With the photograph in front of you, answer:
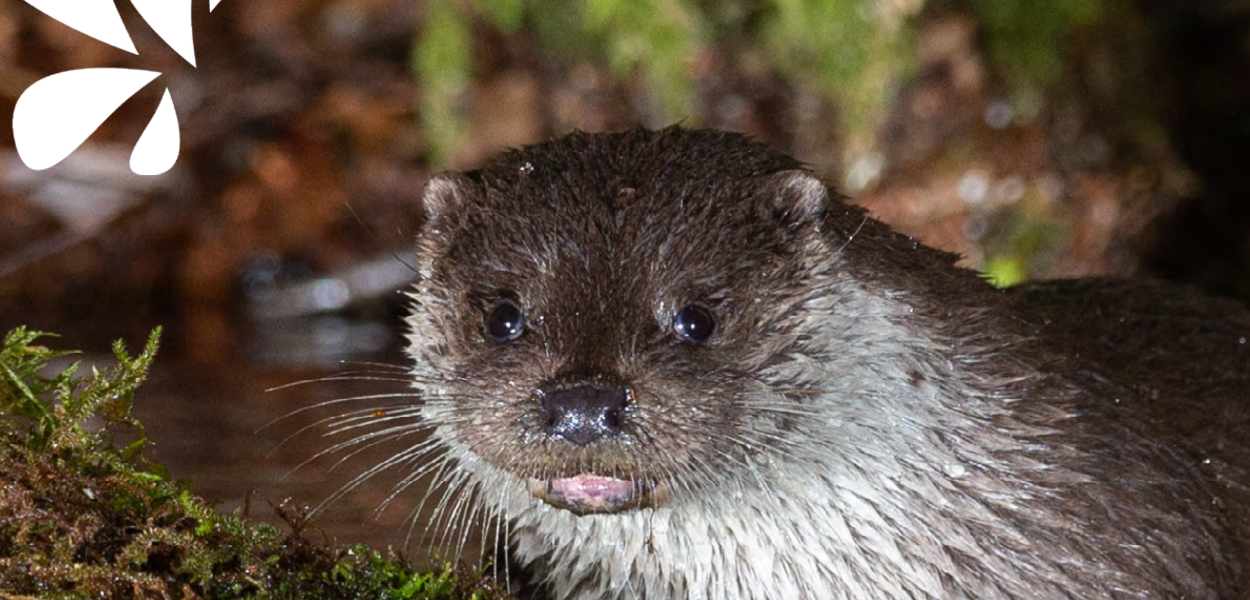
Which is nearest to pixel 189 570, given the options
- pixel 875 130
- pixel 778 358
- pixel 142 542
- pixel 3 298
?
pixel 142 542

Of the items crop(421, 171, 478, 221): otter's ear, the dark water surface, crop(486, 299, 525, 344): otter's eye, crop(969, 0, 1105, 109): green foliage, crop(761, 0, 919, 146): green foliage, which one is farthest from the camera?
crop(969, 0, 1105, 109): green foliage

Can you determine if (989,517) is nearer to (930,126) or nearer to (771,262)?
(771,262)

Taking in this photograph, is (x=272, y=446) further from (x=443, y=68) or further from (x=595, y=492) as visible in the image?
(x=443, y=68)

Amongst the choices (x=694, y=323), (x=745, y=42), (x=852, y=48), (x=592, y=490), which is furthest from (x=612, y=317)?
(x=745, y=42)

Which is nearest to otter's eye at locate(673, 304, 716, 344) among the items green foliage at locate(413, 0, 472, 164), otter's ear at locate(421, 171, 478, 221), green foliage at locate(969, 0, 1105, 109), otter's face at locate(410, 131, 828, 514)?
otter's face at locate(410, 131, 828, 514)

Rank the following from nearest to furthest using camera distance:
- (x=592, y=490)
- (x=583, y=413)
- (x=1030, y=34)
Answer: (x=583, y=413), (x=592, y=490), (x=1030, y=34)

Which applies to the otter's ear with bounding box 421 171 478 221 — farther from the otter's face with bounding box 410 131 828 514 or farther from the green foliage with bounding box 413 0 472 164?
the green foliage with bounding box 413 0 472 164
